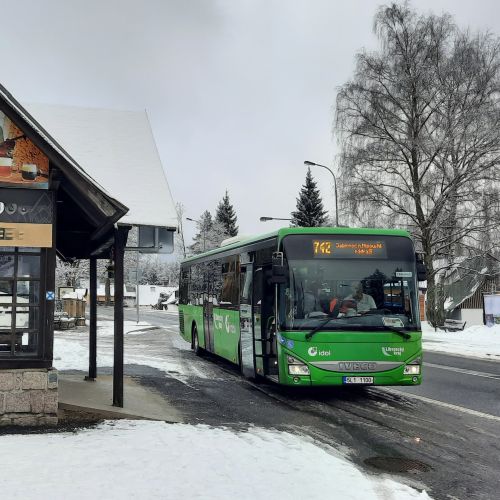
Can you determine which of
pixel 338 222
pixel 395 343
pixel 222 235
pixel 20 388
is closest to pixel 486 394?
pixel 395 343

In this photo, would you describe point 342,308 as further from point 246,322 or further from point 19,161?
point 19,161

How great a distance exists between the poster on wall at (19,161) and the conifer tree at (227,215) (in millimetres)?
75178

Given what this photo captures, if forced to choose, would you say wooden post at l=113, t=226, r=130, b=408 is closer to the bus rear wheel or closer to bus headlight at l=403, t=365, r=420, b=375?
bus headlight at l=403, t=365, r=420, b=375

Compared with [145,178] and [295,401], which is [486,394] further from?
[145,178]

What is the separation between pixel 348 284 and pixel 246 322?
284 cm

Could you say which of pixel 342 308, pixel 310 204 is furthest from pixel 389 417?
pixel 310 204

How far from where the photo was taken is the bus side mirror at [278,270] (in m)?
9.74

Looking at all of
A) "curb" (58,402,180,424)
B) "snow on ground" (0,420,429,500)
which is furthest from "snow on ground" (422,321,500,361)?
"snow on ground" (0,420,429,500)

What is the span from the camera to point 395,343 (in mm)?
9812

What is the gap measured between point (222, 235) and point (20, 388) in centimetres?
7340

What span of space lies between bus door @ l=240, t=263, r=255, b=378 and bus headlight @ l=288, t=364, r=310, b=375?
2.08 metres

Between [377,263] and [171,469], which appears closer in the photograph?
[171,469]

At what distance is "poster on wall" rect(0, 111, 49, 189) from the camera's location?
772cm

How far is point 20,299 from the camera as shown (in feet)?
25.9
